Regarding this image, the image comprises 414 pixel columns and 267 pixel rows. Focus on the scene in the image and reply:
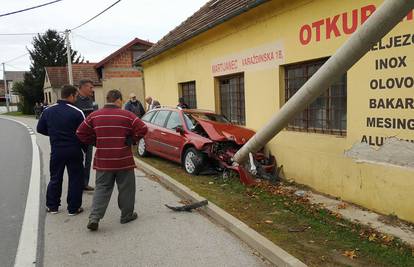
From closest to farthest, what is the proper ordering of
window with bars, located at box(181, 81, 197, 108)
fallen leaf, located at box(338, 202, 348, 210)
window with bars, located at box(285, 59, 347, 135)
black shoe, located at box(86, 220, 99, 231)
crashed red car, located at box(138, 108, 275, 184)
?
black shoe, located at box(86, 220, 99, 231), fallen leaf, located at box(338, 202, 348, 210), window with bars, located at box(285, 59, 347, 135), crashed red car, located at box(138, 108, 275, 184), window with bars, located at box(181, 81, 197, 108)

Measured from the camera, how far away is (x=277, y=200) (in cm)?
676

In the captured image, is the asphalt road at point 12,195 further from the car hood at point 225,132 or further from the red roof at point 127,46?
the red roof at point 127,46

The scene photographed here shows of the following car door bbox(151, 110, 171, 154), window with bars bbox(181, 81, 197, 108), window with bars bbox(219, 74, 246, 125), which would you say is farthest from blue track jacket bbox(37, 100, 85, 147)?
window with bars bbox(181, 81, 197, 108)

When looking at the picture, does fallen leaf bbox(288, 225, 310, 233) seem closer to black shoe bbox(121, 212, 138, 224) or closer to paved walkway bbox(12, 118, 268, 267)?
paved walkway bbox(12, 118, 268, 267)

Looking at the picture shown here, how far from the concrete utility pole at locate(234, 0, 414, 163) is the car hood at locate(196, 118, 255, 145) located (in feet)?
10.1

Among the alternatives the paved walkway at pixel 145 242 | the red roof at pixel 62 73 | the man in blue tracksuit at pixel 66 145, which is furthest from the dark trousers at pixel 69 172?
the red roof at pixel 62 73

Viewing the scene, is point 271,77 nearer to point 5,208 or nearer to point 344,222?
point 344,222

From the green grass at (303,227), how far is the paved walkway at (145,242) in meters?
0.51

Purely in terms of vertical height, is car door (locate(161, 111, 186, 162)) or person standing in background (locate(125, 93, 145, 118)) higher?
person standing in background (locate(125, 93, 145, 118))

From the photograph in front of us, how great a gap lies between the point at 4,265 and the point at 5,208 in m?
2.35

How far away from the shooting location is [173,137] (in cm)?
955

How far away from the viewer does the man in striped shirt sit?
5.30m

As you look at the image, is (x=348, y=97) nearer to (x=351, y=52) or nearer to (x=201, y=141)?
(x=201, y=141)

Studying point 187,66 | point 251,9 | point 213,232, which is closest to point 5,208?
point 213,232
